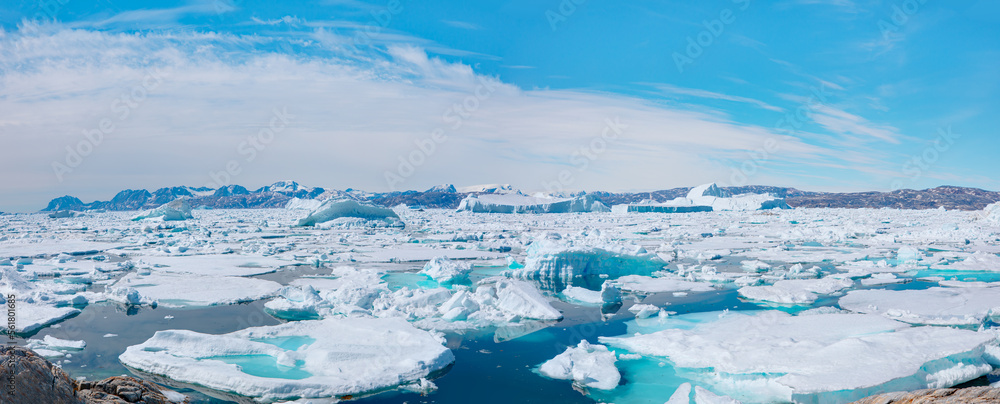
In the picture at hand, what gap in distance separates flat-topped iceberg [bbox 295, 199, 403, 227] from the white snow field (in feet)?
49.6

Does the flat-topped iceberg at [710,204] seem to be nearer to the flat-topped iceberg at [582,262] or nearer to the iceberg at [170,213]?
the iceberg at [170,213]

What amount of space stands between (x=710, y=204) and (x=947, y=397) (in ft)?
199

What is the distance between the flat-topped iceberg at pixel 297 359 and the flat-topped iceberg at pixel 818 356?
2949mm

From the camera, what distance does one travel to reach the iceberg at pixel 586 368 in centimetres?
596

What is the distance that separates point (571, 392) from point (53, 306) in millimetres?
9512

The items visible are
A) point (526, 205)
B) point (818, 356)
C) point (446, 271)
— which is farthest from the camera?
point (526, 205)

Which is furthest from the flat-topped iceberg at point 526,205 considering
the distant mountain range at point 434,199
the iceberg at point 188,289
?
the iceberg at point 188,289

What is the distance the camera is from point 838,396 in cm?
512

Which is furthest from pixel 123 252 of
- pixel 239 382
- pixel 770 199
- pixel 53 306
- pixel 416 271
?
pixel 770 199

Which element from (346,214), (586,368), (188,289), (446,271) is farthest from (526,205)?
(586,368)

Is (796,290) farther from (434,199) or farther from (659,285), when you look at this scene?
(434,199)

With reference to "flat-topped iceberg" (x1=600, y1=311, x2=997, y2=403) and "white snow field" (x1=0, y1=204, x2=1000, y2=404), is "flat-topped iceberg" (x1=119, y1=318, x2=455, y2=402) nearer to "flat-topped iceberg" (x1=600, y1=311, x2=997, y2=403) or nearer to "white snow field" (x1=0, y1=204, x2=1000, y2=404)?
"white snow field" (x1=0, y1=204, x2=1000, y2=404)

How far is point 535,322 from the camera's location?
8.85 meters

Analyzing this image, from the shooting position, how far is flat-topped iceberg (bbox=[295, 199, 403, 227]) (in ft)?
106
